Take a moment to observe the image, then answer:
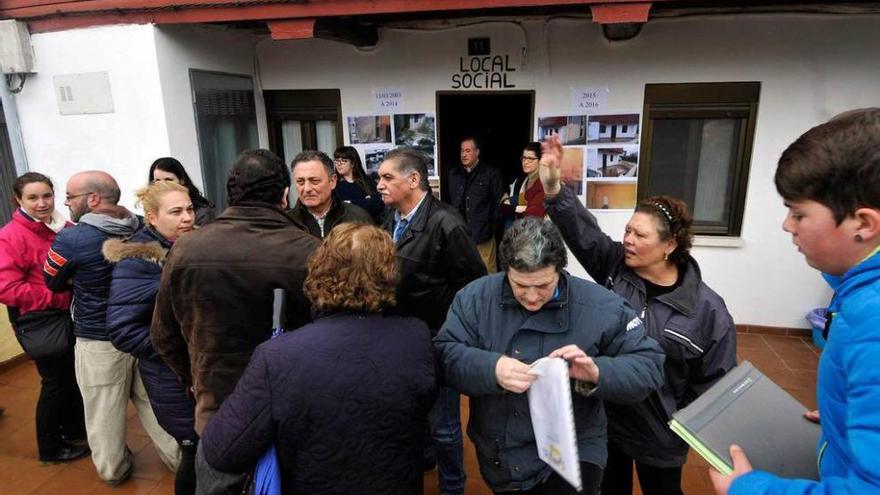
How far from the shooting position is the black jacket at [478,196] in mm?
5383

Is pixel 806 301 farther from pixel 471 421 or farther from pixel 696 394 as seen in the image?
pixel 471 421

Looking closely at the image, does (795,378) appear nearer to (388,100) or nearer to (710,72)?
(710,72)

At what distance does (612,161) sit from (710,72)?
117 cm

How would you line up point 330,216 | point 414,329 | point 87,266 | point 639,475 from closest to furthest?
point 414,329 < point 639,475 < point 87,266 < point 330,216

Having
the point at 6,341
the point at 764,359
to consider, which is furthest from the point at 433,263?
the point at 6,341

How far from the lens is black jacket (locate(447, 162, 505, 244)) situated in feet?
17.7

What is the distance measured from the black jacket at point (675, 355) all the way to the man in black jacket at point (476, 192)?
3.16m

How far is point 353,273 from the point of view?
1.60 m

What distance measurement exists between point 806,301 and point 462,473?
4228mm

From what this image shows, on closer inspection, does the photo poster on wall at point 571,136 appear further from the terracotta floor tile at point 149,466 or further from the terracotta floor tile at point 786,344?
the terracotta floor tile at point 149,466

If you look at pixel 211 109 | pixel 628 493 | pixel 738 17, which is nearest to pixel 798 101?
pixel 738 17

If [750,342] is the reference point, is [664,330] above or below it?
above

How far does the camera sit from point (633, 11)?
3.70m

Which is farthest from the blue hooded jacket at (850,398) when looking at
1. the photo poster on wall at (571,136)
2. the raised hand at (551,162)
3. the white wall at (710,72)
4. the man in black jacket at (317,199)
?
the white wall at (710,72)
